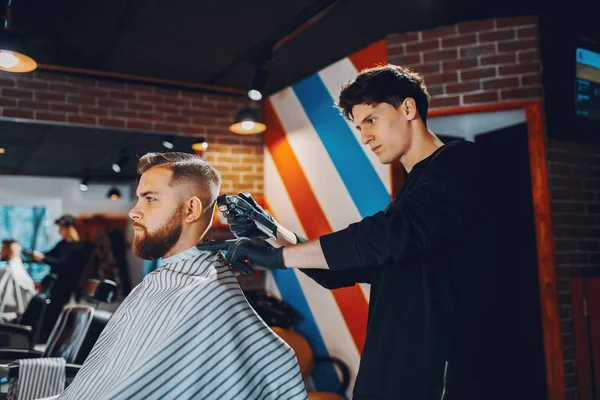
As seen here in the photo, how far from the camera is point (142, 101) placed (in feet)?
12.9

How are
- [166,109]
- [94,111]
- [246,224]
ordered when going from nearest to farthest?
[246,224]
[94,111]
[166,109]

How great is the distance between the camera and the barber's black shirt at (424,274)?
1162 mm

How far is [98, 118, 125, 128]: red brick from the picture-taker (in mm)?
3771

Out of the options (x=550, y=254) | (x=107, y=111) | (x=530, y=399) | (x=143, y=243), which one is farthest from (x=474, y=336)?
(x=107, y=111)

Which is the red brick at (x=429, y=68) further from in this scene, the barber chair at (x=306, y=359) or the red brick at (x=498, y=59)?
the barber chair at (x=306, y=359)

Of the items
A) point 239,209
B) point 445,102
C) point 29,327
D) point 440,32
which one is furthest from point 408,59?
point 29,327

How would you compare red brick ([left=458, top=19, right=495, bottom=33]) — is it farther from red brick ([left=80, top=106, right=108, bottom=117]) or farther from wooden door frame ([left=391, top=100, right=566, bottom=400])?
red brick ([left=80, top=106, right=108, bottom=117])

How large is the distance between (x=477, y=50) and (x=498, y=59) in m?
0.13

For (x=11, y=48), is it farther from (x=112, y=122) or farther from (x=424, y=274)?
(x=424, y=274)

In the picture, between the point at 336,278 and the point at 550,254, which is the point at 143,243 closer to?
the point at 336,278

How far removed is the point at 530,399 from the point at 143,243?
2.35 m

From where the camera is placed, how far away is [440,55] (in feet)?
9.82

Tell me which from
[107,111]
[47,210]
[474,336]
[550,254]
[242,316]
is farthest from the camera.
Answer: [47,210]

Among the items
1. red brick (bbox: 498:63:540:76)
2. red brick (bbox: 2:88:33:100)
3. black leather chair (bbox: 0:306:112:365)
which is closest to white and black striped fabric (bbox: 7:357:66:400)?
black leather chair (bbox: 0:306:112:365)
